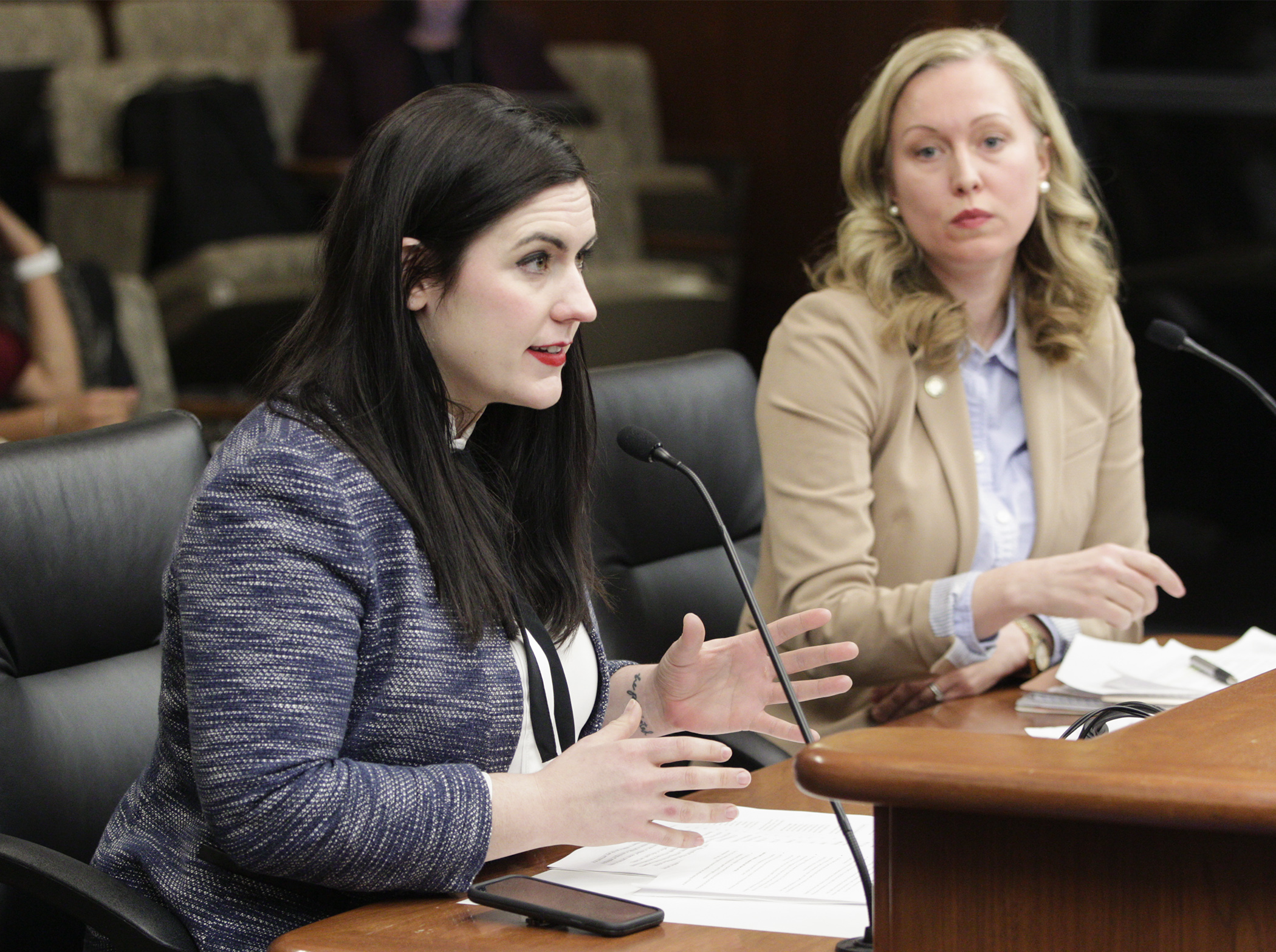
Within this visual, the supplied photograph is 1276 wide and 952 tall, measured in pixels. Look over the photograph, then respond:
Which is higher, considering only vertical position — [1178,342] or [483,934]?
[1178,342]

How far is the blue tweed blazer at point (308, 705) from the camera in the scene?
1000 mm

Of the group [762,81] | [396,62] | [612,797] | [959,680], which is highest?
[396,62]

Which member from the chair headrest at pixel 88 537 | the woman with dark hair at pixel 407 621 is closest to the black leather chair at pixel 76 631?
the chair headrest at pixel 88 537

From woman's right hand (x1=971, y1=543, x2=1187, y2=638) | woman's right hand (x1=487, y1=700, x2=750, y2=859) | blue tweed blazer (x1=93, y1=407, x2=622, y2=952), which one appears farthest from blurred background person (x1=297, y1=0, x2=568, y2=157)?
woman's right hand (x1=487, y1=700, x2=750, y2=859)

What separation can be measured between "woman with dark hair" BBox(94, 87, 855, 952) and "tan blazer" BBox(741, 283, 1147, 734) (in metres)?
0.47

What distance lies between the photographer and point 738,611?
1961 mm

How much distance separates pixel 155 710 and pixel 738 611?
0.79 m

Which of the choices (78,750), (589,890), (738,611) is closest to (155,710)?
(78,750)

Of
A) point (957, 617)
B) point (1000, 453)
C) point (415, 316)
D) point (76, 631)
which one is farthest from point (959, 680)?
point (76, 631)

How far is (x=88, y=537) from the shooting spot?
1.40m

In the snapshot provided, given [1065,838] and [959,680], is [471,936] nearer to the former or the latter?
[1065,838]

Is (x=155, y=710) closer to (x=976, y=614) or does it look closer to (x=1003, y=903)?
(x=976, y=614)

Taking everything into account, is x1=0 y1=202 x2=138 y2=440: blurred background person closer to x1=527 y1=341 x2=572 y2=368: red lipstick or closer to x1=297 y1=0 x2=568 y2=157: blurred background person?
x1=297 y1=0 x2=568 y2=157: blurred background person

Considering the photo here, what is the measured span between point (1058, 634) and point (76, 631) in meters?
1.07
